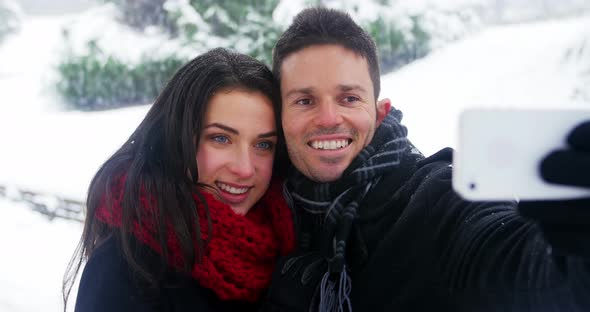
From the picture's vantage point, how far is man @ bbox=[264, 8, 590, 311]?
3.47ft

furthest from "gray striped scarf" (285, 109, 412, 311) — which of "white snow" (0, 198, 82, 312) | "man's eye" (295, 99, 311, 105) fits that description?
"white snow" (0, 198, 82, 312)

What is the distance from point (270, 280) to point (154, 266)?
398 mm

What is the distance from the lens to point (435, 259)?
1.42 m

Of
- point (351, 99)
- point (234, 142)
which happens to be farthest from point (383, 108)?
point (234, 142)

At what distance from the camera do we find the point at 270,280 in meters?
1.80

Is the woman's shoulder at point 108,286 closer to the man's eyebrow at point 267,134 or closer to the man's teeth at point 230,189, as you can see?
the man's teeth at point 230,189

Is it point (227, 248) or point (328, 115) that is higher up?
point (328, 115)

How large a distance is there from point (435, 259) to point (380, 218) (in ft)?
0.76

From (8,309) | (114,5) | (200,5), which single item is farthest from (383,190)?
(114,5)

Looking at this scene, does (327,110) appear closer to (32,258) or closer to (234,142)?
(234,142)

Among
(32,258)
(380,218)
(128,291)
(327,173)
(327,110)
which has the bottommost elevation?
(32,258)

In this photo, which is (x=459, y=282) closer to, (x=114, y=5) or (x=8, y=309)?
(x=8, y=309)

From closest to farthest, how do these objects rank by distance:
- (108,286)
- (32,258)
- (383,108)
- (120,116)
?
1. (108,286)
2. (383,108)
3. (32,258)
4. (120,116)

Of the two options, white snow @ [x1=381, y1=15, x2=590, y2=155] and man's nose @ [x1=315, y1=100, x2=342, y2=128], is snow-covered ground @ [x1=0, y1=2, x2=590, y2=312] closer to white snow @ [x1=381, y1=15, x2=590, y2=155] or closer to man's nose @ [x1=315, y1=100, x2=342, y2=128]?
white snow @ [x1=381, y1=15, x2=590, y2=155]
